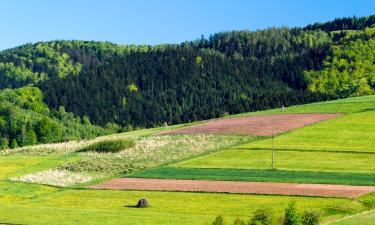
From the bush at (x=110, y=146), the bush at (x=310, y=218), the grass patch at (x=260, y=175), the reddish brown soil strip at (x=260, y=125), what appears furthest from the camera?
the reddish brown soil strip at (x=260, y=125)

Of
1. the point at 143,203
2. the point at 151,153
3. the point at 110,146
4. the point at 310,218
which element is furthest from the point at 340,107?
the point at 310,218

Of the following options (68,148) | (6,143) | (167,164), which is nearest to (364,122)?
(167,164)

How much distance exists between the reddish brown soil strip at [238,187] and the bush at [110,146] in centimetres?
2336

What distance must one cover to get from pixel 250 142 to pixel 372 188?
110ft

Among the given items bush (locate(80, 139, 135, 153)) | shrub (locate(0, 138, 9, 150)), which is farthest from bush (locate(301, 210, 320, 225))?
shrub (locate(0, 138, 9, 150))

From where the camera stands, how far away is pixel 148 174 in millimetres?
87688

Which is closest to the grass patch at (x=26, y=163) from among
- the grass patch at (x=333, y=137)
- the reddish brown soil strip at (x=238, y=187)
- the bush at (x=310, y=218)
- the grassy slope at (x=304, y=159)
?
the grassy slope at (x=304, y=159)

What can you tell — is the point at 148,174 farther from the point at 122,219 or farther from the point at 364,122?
the point at 364,122

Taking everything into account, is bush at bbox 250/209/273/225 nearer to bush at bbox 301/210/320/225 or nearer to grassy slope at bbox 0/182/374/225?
bush at bbox 301/210/320/225

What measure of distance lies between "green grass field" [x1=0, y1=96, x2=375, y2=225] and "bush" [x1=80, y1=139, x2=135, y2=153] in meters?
2.09

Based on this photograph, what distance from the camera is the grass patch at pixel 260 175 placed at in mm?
77438

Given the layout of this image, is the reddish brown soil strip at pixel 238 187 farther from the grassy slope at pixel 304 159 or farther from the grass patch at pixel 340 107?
the grass patch at pixel 340 107

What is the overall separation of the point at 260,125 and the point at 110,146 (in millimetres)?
21174

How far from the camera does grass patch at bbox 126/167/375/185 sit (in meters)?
77.4
